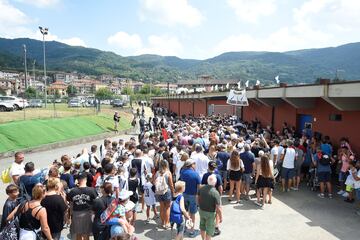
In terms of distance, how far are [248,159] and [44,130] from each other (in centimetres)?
1600

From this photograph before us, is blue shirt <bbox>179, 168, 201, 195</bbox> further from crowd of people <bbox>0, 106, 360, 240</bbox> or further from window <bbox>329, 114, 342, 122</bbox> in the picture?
window <bbox>329, 114, 342, 122</bbox>

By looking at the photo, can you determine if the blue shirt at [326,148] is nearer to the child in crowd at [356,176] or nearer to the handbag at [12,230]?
the child in crowd at [356,176]

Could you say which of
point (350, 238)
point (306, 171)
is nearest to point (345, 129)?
point (306, 171)

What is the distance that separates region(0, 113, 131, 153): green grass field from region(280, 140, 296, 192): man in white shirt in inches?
568

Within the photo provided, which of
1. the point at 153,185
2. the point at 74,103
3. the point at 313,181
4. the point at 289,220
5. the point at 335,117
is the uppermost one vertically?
the point at 335,117

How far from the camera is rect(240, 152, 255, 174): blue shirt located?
30.5 feet

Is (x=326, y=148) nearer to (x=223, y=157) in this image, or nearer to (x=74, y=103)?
(x=223, y=157)

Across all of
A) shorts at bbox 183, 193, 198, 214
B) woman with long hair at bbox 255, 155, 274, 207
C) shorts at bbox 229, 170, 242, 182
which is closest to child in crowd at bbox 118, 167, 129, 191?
shorts at bbox 183, 193, 198, 214

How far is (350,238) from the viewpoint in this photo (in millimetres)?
6789

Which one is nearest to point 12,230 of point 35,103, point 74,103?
point 35,103

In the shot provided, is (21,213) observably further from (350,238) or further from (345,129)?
(345,129)

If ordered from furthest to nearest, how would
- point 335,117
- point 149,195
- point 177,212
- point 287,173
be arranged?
point 335,117 < point 287,173 < point 149,195 < point 177,212

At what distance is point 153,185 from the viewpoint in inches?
295

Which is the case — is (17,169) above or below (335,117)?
below
